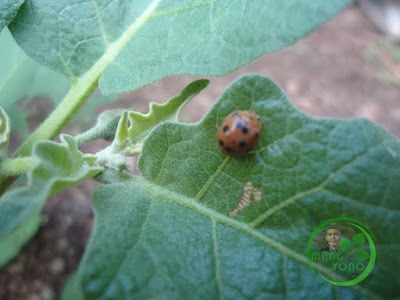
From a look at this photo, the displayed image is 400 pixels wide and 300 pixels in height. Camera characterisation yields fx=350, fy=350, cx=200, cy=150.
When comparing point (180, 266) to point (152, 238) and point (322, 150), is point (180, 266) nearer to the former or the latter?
point (152, 238)

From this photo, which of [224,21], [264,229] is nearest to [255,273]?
[264,229]

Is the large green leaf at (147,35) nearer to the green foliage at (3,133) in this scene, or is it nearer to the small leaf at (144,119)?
the small leaf at (144,119)

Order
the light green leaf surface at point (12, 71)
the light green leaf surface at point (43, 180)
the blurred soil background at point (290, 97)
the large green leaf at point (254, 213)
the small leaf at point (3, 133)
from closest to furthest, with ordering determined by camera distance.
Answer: the light green leaf surface at point (43, 180), the large green leaf at point (254, 213), the small leaf at point (3, 133), the light green leaf surface at point (12, 71), the blurred soil background at point (290, 97)

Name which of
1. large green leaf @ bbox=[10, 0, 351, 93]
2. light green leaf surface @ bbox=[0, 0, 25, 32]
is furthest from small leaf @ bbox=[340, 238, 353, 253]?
light green leaf surface @ bbox=[0, 0, 25, 32]

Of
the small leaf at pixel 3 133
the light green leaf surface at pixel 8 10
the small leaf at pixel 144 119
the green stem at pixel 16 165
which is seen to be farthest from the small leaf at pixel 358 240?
the light green leaf surface at pixel 8 10

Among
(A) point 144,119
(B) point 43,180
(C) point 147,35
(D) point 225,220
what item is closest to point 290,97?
(C) point 147,35

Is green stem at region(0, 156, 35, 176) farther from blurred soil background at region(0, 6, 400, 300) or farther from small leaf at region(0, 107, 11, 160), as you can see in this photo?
blurred soil background at region(0, 6, 400, 300)
